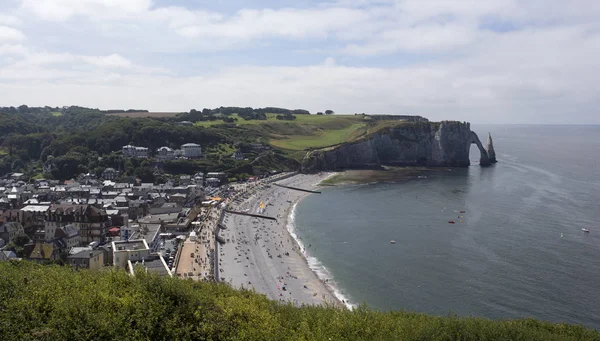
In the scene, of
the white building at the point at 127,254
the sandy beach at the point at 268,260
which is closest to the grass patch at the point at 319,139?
the sandy beach at the point at 268,260

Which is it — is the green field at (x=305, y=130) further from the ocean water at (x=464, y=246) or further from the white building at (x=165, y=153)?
the ocean water at (x=464, y=246)

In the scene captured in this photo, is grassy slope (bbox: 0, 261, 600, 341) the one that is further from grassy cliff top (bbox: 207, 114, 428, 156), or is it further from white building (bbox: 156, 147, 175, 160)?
grassy cliff top (bbox: 207, 114, 428, 156)

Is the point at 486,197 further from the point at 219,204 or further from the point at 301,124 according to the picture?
the point at 301,124

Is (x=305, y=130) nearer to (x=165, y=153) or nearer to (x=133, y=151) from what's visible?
(x=165, y=153)

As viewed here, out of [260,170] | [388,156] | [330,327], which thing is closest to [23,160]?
[260,170]

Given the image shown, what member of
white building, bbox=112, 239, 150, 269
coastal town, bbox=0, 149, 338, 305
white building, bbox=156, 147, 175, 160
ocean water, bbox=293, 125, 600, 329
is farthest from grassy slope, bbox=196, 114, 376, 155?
white building, bbox=112, 239, 150, 269

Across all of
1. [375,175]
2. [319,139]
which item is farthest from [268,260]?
Result: [319,139]
